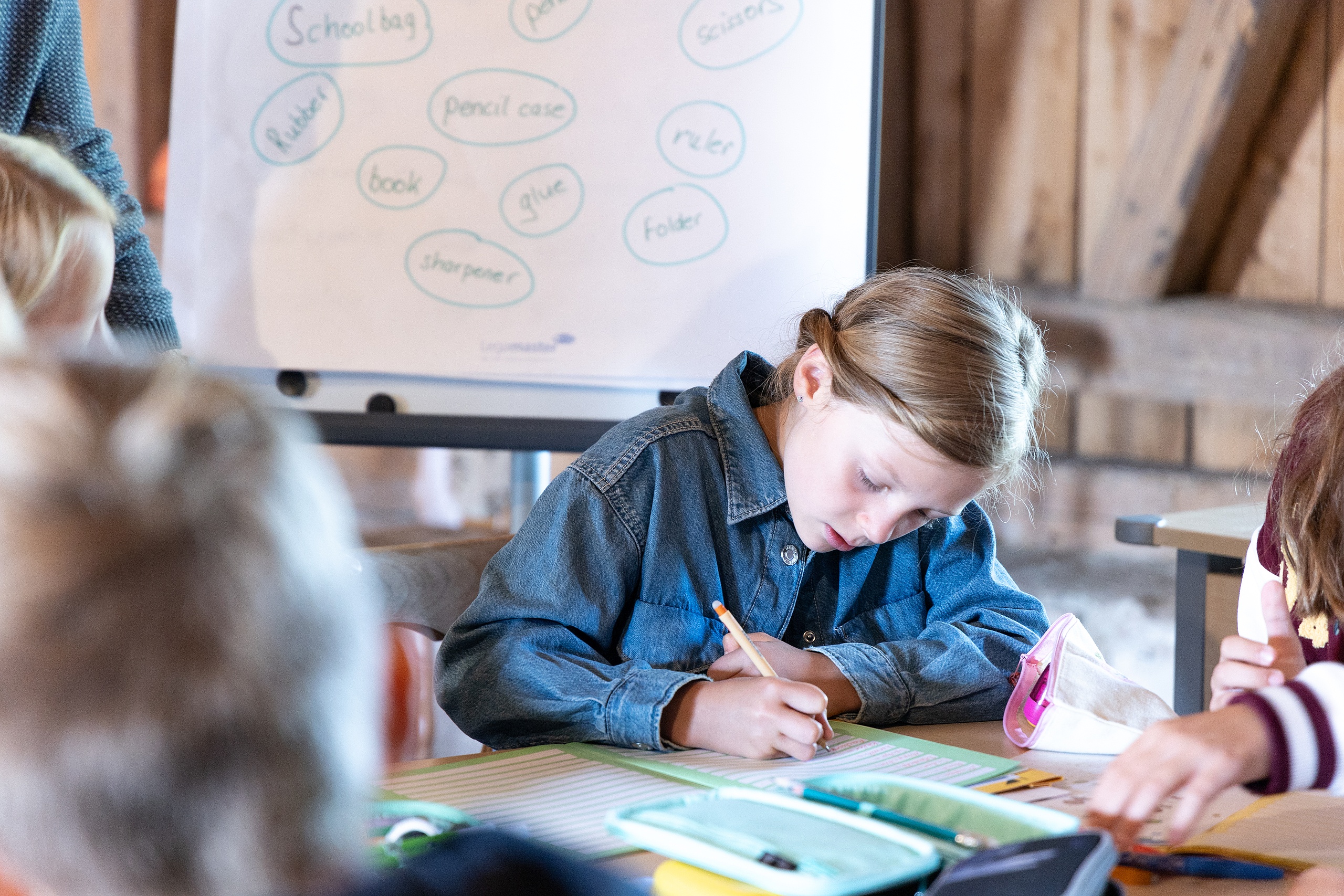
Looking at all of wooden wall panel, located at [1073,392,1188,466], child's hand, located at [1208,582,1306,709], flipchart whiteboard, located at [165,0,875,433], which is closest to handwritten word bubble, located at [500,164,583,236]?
flipchart whiteboard, located at [165,0,875,433]

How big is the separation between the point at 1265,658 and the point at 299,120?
5.09 feet

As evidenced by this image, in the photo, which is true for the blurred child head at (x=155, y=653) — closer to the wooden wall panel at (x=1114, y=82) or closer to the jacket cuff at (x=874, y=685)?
the jacket cuff at (x=874, y=685)

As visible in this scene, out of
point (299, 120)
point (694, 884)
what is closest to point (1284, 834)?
point (694, 884)

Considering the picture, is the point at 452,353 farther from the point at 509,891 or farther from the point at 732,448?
the point at 509,891

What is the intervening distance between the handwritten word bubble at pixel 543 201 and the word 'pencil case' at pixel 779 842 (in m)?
1.25

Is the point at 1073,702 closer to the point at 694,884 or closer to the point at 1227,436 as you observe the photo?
the point at 694,884

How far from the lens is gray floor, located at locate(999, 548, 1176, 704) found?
3.12 m

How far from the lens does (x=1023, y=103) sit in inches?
118

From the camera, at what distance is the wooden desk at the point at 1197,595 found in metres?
1.83

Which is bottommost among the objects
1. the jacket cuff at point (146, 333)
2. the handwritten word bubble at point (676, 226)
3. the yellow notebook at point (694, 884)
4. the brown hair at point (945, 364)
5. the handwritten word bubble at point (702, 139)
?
the yellow notebook at point (694, 884)

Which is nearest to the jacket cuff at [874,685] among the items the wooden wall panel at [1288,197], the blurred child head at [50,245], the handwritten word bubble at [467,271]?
the blurred child head at [50,245]

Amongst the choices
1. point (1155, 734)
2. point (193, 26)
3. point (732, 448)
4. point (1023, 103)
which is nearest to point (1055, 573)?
point (1023, 103)

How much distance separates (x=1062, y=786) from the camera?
3.01 feet

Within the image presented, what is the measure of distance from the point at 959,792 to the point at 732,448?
553 mm
